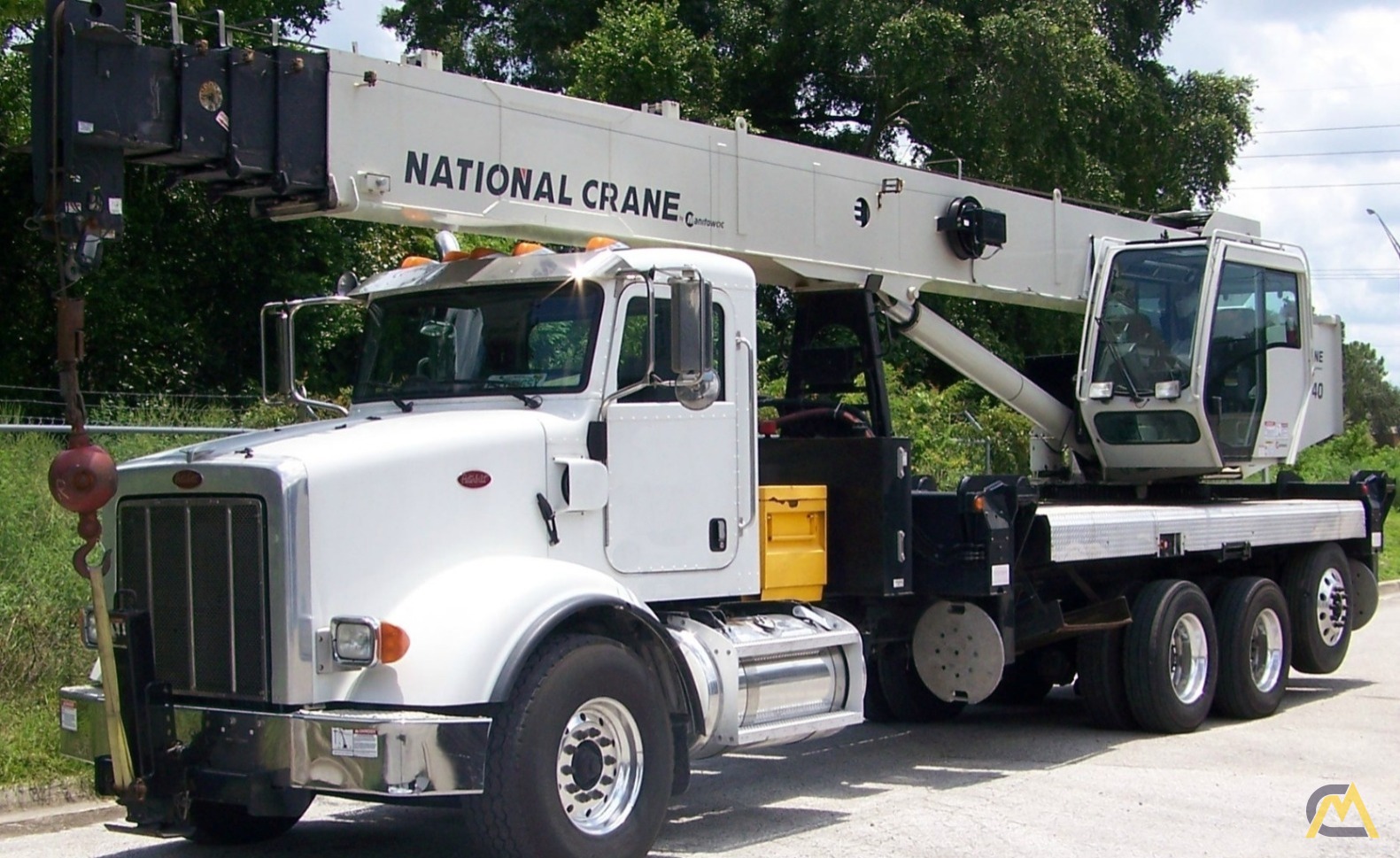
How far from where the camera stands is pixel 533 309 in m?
8.00

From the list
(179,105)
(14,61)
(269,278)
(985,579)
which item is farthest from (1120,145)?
(179,105)

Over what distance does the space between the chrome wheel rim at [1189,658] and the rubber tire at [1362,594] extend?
2838mm

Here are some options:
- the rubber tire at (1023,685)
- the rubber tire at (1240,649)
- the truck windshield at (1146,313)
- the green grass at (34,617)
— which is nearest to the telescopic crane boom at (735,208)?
the truck windshield at (1146,313)

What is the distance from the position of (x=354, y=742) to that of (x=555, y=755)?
0.90m

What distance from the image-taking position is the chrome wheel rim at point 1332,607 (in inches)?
523

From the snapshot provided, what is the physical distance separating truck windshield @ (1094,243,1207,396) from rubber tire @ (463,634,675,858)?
6.82 meters

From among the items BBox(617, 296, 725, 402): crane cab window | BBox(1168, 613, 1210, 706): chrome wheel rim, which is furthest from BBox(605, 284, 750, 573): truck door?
BBox(1168, 613, 1210, 706): chrome wheel rim

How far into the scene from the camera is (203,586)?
6.89 metres

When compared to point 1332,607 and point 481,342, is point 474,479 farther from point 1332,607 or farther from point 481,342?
point 1332,607

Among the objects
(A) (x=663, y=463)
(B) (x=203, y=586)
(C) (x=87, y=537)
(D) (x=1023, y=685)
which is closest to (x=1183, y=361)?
(D) (x=1023, y=685)

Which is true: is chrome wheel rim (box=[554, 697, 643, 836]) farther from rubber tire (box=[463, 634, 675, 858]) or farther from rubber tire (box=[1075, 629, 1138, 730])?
rubber tire (box=[1075, 629, 1138, 730])

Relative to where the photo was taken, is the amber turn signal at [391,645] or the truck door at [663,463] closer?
the amber turn signal at [391,645]

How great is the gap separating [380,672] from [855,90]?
24.1 m

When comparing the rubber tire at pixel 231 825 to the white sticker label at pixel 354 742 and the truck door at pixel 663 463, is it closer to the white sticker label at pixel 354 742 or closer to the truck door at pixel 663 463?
the white sticker label at pixel 354 742
